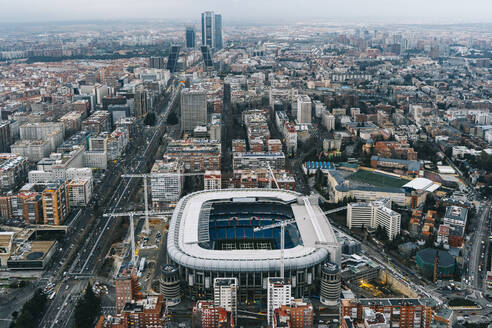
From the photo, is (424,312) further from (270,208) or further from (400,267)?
(270,208)

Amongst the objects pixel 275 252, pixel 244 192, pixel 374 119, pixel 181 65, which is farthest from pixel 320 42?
pixel 275 252

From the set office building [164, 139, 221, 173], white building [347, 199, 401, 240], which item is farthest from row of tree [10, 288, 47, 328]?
office building [164, 139, 221, 173]

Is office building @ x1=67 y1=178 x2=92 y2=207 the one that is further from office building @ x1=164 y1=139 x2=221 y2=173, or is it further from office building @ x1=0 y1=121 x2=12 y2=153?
office building @ x1=0 y1=121 x2=12 y2=153

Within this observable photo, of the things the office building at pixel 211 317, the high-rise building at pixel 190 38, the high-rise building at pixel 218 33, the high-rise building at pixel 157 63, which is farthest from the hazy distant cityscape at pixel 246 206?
the high-rise building at pixel 218 33

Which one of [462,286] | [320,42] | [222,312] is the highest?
[320,42]

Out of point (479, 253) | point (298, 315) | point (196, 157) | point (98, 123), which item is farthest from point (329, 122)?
point (298, 315)

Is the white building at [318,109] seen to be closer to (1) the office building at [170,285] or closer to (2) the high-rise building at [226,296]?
(1) the office building at [170,285]
